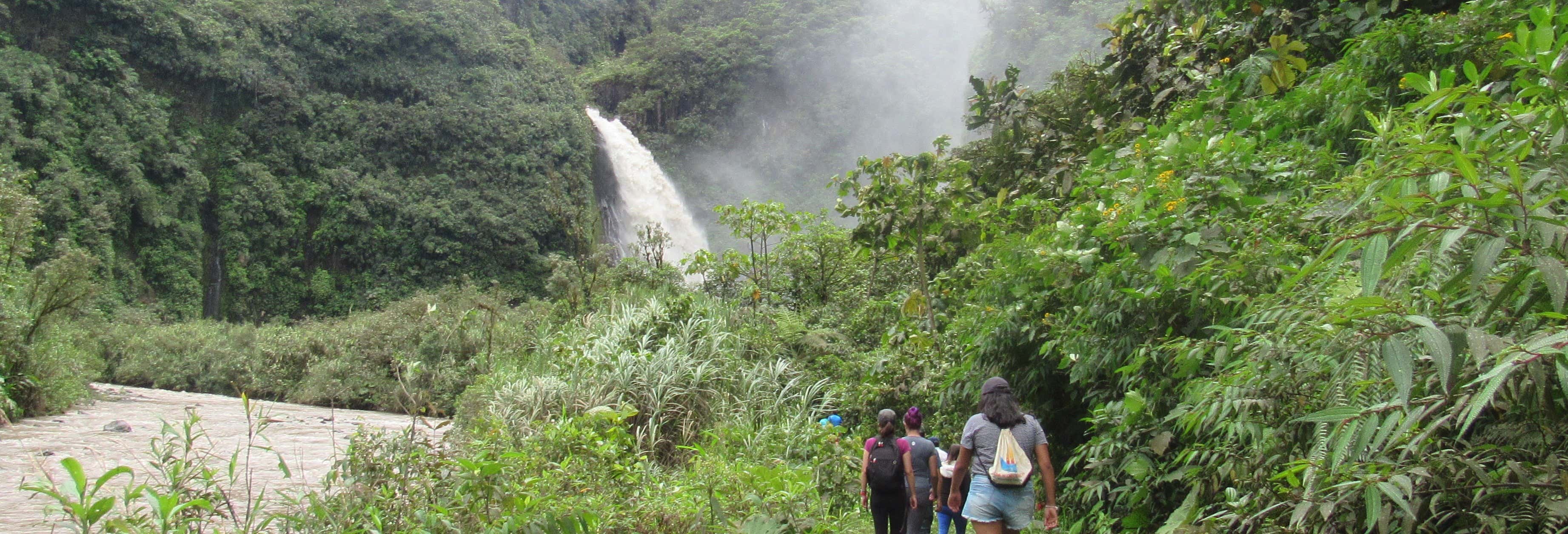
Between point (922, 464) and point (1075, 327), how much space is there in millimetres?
972

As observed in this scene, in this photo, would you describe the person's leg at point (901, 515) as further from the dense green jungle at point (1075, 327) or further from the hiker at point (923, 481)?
the dense green jungle at point (1075, 327)

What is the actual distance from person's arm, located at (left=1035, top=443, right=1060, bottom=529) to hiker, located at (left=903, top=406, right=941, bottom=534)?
772mm

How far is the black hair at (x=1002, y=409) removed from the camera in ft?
11.8

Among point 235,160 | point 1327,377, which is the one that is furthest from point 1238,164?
point 235,160

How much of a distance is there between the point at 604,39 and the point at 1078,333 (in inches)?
1765

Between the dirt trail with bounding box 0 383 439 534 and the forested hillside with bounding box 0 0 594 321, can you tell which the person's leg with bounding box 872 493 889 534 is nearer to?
the dirt trail with bounding box 0 383 439 534

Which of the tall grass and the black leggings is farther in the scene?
the tall grass

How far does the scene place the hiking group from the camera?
11.6 feet

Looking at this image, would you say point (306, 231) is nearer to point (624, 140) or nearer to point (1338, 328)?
point (624, 140)

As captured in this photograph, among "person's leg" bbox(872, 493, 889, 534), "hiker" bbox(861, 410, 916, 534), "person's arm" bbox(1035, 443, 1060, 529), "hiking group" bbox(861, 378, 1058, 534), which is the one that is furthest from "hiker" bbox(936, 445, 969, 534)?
"person's arm" bbox(1035, 443, 1060, 529)

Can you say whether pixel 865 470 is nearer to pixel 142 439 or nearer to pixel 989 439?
pixel 989 439

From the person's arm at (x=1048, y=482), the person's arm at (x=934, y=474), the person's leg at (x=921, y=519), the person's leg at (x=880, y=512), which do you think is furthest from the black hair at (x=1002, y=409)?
the person's leg at (x=880, y=512)

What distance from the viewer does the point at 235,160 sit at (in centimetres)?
2688

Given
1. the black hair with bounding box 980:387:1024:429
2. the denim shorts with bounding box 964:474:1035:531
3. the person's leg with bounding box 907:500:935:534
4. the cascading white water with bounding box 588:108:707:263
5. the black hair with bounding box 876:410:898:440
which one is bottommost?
the person's leg with bounding box 907:500:935:534
